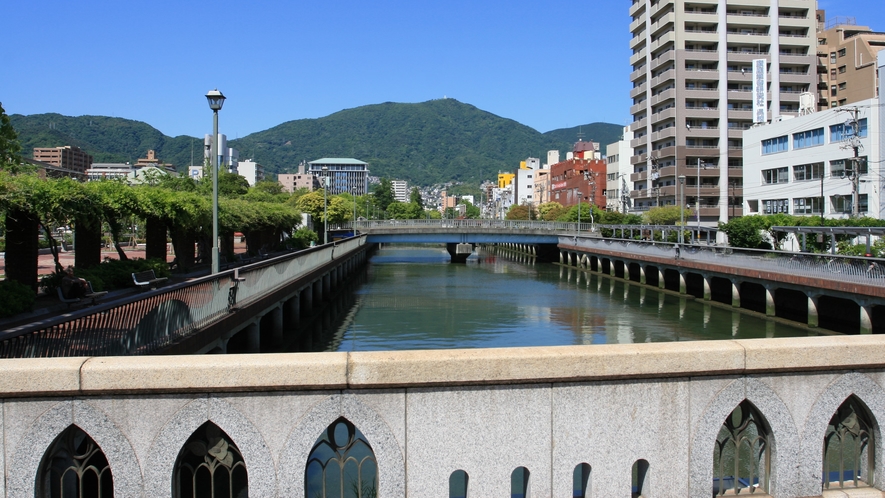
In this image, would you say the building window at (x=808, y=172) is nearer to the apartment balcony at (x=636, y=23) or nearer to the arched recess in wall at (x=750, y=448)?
the apartment balcony at (x=636, y=23)

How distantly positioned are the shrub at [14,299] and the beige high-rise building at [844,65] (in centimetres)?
8993

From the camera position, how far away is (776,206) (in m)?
59.7

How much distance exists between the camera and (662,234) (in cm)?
6888

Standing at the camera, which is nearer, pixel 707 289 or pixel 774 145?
pixel 707 289

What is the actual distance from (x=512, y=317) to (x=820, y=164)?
3130 cm

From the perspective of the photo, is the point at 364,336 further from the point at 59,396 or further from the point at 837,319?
the point at 59,396

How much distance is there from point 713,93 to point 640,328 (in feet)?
179

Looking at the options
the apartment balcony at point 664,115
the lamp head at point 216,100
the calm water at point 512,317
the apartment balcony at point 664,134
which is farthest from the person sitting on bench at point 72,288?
the apartment balcony at point 664,115

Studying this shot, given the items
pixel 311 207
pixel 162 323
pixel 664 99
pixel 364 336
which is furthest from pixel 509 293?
pixel 311 207

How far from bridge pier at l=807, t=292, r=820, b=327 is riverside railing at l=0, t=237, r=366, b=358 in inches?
886

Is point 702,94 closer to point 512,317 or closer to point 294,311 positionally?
point 512,317

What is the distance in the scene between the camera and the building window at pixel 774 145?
190 feet

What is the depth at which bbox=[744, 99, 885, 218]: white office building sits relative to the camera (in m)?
47.8

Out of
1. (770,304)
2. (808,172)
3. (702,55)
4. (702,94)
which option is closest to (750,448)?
(770,304)
